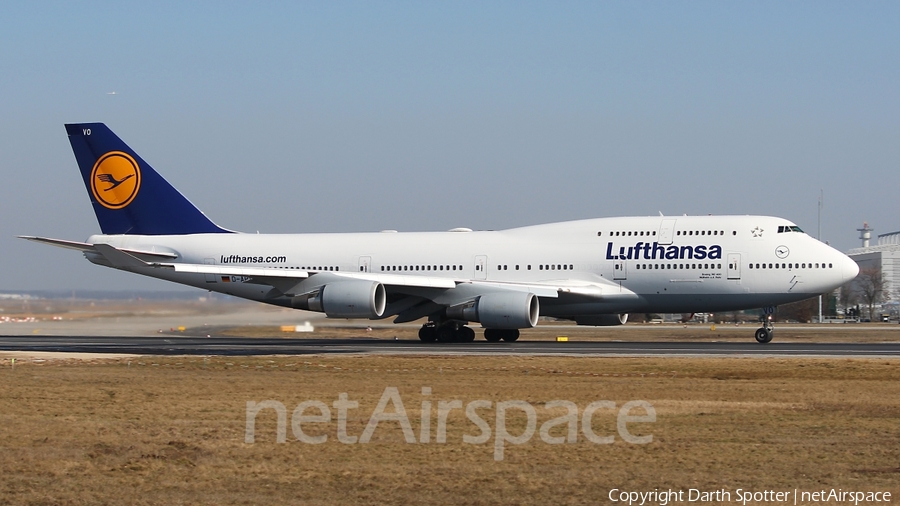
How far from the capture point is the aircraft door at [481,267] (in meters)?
38.3

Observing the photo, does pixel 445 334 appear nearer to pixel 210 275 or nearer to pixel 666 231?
pixel 666 231

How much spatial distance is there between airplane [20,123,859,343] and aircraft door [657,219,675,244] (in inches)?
1.6

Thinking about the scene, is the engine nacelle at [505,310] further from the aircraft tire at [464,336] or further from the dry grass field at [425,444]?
the dry grass field at [425,444]

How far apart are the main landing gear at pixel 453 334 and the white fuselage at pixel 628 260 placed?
1675 millimetres

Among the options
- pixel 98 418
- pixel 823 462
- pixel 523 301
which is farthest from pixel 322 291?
pixel 823 462

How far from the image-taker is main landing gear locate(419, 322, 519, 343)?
124 feet

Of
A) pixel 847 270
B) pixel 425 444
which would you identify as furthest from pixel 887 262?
pixel 425 444

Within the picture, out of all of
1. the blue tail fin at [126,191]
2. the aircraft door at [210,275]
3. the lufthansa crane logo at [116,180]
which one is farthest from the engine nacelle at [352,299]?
the lufthansa crane logo at [116,180]

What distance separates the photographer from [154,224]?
4262cm

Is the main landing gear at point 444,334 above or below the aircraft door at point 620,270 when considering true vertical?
below

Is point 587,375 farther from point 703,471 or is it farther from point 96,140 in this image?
point 96,140

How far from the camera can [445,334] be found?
37781 mm

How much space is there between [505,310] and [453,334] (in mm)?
3855

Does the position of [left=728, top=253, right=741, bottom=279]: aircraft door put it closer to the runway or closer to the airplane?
the airplane
